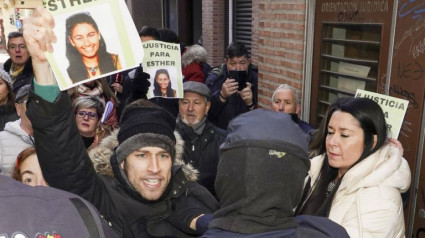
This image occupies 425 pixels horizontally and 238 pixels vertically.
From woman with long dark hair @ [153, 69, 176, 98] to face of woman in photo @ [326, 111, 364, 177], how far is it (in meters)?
1.92

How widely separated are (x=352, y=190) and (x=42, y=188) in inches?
70.3

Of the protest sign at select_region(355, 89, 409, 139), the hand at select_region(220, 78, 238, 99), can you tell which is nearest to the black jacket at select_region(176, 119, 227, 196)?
the hand at select_region(220, 78, 238, 99)

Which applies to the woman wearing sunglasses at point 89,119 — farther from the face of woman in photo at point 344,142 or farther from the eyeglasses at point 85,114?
the face of woman in photo at point 344,142

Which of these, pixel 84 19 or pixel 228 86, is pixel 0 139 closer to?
pixel 84 19

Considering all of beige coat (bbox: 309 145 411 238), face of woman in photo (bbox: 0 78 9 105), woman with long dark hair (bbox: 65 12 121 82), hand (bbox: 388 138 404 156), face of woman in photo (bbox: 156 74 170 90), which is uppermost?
woman with long dark hair (bbox: 65 12 121 82)

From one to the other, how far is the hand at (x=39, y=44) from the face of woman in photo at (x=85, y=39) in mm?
157

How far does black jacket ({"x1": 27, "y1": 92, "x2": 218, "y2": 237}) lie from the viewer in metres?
1.69

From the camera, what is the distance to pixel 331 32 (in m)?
4.30

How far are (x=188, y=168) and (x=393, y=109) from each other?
1.40 meters

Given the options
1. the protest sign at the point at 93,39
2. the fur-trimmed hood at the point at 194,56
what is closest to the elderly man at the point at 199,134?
the protest sign at the point at 93,39

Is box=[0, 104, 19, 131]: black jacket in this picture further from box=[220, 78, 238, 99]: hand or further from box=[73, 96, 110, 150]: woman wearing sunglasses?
box=[220, 78, 238, 99]: hand

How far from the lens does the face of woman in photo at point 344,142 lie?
2549 millimetres

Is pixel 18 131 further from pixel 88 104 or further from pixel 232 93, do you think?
pixel 232 93

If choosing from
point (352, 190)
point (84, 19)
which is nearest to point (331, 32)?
point (352, 190)
